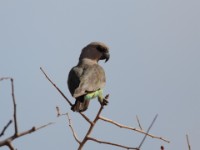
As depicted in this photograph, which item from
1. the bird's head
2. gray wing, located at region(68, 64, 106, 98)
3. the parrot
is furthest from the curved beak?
gray wing, located at region(68, 64, 106, 98)

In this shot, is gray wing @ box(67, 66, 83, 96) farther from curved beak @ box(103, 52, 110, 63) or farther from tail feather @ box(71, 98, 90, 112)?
curved beak @ box(103, 52, 110, 63)

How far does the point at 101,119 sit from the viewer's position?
4.09 meters

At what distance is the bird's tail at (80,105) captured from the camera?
5681mm

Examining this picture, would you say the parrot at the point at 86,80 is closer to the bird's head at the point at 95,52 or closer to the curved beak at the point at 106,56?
the bird's head at the point at 95,52

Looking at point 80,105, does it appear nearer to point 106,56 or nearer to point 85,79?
point 85,79

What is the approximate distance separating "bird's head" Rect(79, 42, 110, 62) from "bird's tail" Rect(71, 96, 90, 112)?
8.41ft

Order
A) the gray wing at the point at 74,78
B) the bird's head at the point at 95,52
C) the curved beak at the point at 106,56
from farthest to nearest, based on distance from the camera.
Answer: the curved beak at the point at 106,56 → the bird's head at the point at 95,52 → the gray wing at the point at 74,78

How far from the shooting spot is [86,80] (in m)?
6.73

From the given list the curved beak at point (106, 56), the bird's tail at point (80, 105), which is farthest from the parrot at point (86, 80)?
the curved beak at point (106, 56)

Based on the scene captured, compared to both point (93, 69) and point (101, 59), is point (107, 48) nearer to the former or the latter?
point (101, 59)

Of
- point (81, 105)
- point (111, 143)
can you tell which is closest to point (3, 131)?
point (111, 143)

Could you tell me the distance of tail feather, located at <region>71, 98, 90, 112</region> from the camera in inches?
223

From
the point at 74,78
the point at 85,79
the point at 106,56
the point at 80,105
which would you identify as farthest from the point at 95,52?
the point at 80,105

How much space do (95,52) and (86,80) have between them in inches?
88.4
